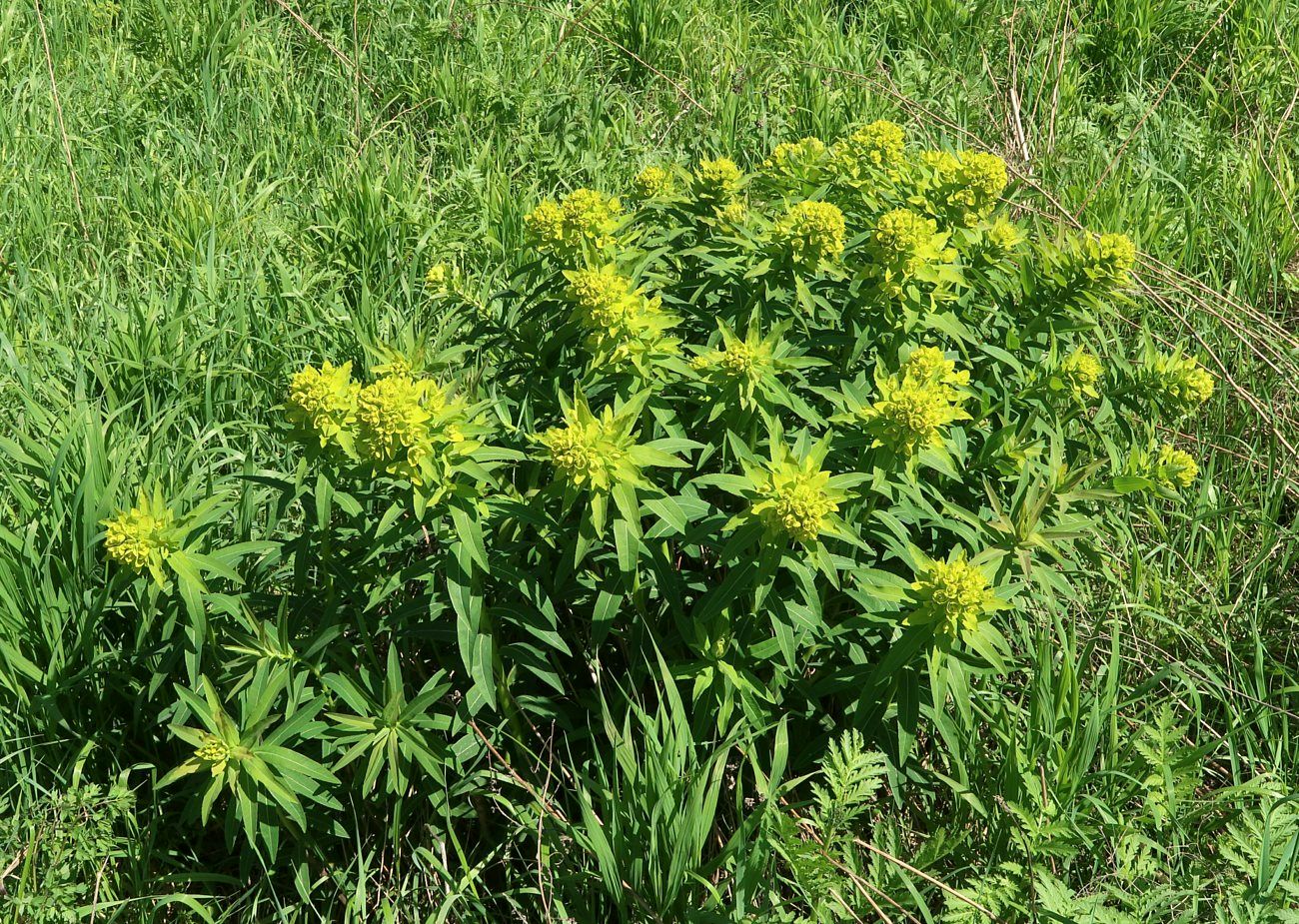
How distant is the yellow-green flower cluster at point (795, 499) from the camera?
2.09 meters

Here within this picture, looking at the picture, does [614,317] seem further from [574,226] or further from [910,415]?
[910,415]

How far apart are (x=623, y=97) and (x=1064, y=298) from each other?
2.60 m

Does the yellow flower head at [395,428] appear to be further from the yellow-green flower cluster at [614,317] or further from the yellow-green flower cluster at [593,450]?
the yellow-green flower cluster at [614,317]

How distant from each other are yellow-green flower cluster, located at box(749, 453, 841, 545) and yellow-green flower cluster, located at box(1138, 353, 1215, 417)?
973 mm

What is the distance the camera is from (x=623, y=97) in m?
4.78

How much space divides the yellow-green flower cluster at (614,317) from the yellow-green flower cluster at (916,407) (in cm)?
46

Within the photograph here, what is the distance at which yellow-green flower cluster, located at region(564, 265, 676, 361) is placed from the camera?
2.34 m

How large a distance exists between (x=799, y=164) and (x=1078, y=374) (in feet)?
2.73

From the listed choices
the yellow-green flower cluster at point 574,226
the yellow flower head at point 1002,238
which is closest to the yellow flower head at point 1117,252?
the yellow flower head at point 1002,238

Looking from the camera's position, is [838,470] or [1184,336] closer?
[838,470]

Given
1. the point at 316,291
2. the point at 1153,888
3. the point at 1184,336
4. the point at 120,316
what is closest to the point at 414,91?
the point at 316,291

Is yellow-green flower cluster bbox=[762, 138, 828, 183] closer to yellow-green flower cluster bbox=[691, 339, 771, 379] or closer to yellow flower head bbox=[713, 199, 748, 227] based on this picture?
yellow flower head bbox=[713, 199, 748, 227]

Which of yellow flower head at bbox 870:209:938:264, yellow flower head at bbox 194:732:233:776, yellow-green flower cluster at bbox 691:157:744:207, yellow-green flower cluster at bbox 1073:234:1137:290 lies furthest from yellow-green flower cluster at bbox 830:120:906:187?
yellow flower head at bbox 194:732:233:776

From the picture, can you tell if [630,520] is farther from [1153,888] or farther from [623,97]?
[623,97]
